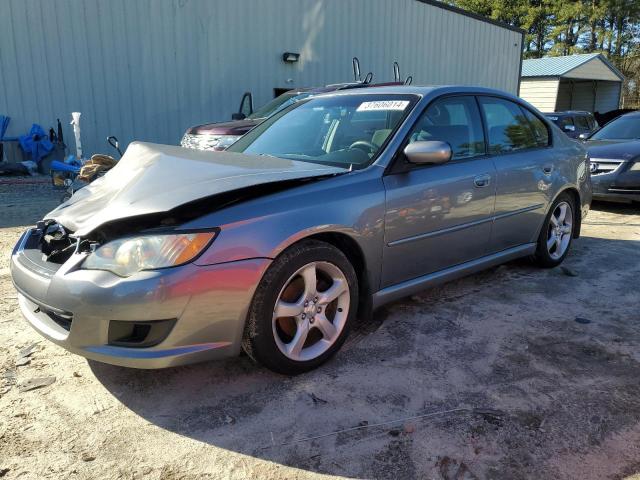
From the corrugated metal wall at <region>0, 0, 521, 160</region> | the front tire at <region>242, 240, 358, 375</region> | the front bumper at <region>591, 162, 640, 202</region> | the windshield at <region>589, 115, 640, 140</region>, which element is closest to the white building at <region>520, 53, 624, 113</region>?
the corrugated metal wall at <region>0, 0, 521, 160</region>

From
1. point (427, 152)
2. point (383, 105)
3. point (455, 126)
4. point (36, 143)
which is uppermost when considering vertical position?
point (383, 105)

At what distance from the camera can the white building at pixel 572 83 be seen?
26078 millimetres

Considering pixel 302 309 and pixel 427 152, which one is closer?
pixel 302 309

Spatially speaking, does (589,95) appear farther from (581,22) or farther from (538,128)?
(538,128)

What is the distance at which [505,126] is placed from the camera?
4.12 metres

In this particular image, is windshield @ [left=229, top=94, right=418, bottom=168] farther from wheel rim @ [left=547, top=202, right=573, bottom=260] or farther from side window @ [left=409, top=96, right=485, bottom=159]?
wheel rim @ [left=547, top=202, right=573, bottom=260]

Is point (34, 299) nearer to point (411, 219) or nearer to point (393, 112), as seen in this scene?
point (411, 219)

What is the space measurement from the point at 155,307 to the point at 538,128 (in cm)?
361

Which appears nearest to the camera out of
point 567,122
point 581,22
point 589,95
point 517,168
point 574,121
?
point 517,168

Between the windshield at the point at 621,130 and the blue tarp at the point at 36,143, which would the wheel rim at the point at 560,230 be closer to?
the windshield at the point at 621,130

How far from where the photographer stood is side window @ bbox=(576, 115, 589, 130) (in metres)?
14.7

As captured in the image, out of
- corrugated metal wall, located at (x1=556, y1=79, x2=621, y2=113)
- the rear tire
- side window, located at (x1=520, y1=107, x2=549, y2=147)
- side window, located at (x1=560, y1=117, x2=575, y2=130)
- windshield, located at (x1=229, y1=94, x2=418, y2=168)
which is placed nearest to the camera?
windshield, located at (x1=229, y1=94, x2=418, y2=168)

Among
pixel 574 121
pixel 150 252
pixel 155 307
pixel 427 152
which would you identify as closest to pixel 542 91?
pixel 574 121

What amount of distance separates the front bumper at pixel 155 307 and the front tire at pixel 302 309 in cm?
→ 9
